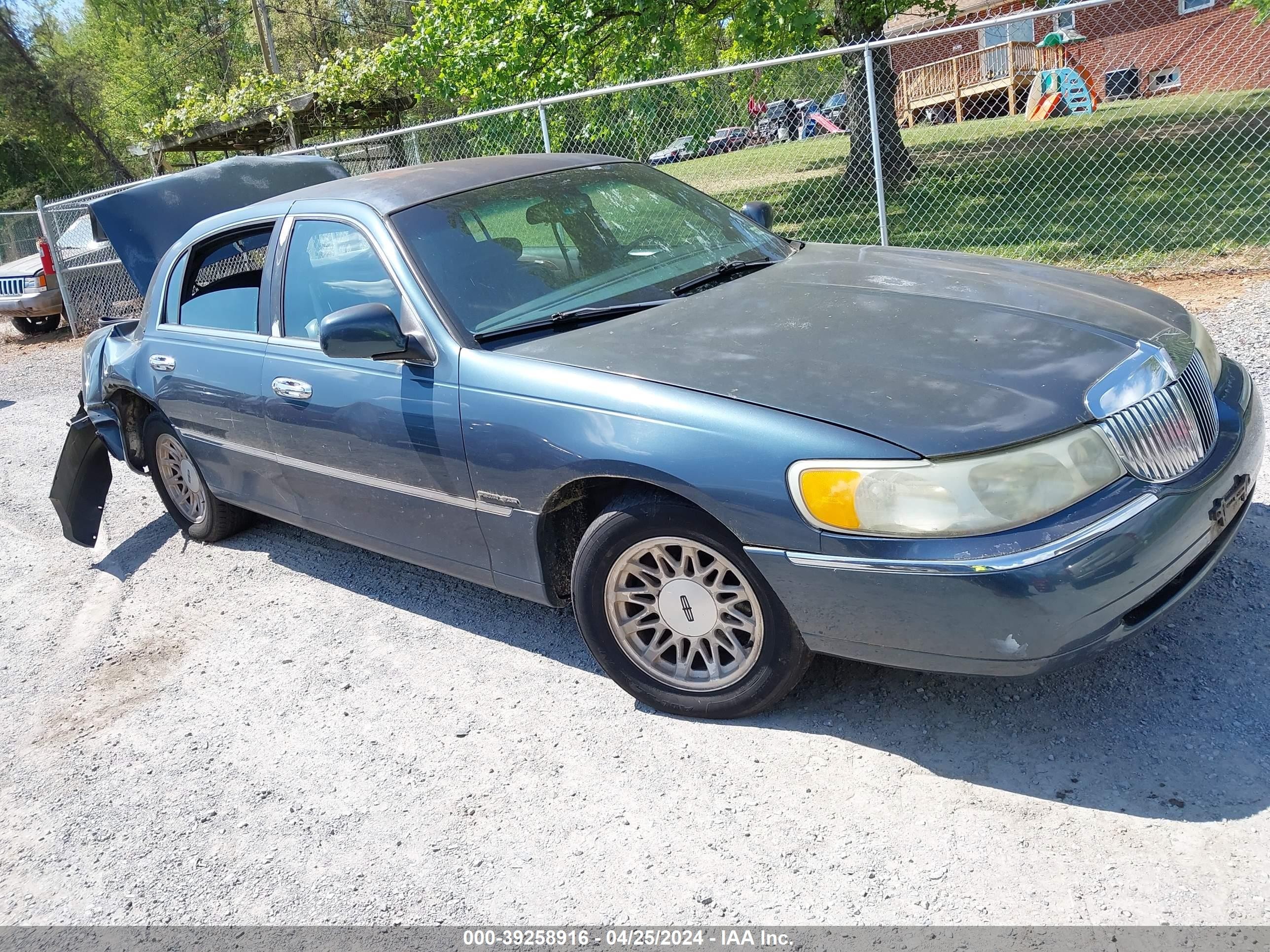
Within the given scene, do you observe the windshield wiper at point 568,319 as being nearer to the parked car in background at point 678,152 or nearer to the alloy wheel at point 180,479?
the alloy wheel at point 180,479

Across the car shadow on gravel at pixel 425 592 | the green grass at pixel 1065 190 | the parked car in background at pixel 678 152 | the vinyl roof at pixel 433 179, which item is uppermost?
the vinyl roof at pixel 433 179

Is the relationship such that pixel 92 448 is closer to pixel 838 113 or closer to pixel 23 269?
pixel 23 269

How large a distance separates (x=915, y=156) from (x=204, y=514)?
1336 centimetres

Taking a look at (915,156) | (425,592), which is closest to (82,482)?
(425,592)

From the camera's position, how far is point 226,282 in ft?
15.9

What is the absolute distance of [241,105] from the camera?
17.3m

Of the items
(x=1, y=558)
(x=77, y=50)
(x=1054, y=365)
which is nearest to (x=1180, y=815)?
(x=1054, y=365)

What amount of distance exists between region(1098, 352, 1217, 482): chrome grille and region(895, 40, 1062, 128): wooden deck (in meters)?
22.1

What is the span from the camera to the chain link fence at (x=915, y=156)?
947 cm

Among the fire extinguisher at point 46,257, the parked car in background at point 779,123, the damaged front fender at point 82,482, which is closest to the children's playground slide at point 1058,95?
the parked car in background at point 779,123

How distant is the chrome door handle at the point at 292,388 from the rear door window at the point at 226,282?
→ 1.26 feet

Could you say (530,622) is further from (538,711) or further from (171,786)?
(171,786)

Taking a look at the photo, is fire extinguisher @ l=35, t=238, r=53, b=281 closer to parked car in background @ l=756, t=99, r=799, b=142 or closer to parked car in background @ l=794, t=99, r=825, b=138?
parked car in background @ l=756, t=99, r=799, b=142

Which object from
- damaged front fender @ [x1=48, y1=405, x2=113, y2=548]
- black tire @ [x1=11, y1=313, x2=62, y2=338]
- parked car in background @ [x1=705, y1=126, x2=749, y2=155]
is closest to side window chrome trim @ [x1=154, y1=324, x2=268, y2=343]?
damaged front fender @ [x1=48, y1=405, x2=113, y2=548]
